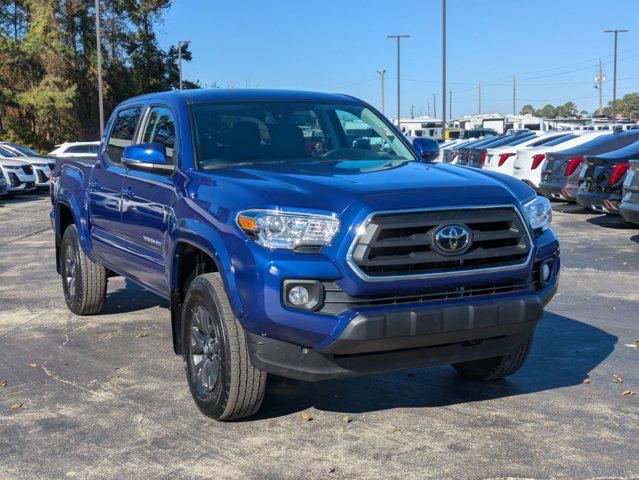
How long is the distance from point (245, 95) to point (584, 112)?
169m

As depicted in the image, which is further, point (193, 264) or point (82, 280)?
point (82, 280)

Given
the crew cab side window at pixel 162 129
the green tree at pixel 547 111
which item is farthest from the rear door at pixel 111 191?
the green tree at pixel 547 111

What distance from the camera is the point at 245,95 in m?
5.98

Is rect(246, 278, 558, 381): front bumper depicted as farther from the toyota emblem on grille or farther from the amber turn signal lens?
the amber turn signal lens

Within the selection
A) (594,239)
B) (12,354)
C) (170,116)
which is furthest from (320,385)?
(594,239)

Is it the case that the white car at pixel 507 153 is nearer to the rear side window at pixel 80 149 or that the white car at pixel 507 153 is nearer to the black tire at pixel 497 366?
the rear side window at pixel 80 149

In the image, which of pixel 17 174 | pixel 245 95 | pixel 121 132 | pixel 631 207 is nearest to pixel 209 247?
pixel 245 95

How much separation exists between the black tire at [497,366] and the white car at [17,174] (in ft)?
66.5

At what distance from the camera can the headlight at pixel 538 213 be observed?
15.9 feet

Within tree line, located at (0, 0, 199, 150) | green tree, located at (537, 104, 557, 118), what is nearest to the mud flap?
tree line, located at (0, 0, 199, 150)

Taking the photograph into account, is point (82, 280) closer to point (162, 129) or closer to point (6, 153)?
point (162, 129)

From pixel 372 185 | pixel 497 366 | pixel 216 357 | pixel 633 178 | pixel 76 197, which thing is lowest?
pixel 497 366

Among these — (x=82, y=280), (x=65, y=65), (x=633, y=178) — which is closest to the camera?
(x=82, y=280)

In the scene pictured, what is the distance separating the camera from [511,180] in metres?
5.02
